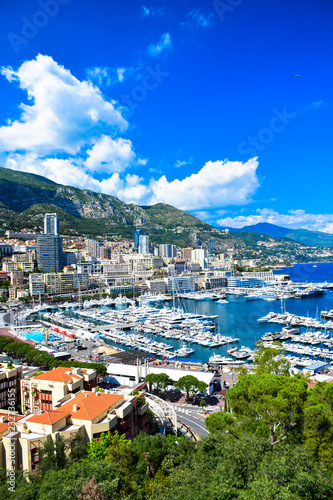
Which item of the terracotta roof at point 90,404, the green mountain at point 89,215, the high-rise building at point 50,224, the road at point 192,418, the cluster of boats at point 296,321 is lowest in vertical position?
the cluster of boats at point 296,321

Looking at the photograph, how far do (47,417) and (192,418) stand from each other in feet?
19.9

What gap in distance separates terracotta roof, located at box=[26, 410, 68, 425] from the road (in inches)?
190

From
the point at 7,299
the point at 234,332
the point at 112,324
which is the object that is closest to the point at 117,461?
the point at 234,332

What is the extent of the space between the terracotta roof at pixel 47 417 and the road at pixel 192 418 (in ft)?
15.8

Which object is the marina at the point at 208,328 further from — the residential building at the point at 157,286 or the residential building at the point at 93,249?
the residential building at the point at 93,249

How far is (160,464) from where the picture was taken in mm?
7207

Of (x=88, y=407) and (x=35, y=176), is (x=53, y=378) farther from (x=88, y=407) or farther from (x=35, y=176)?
(x=35, y=176)

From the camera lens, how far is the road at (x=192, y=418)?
35.1 feet

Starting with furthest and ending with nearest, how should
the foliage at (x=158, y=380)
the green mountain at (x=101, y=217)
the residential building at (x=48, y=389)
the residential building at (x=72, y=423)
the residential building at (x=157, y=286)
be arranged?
the green mountain at (x=101, y=217)
the residential building at (x=157, y=286)
the foliage at (x=158, y=380)
the residential building at (x=48, y=389)
the residential building at (x=72, y=423)

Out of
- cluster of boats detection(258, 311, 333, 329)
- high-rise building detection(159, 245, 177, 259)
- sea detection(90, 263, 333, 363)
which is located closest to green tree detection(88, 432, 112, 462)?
sea detection(90, 263, 333, 363)

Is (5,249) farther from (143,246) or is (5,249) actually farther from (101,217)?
(101,217)

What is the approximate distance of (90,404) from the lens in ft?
26.4

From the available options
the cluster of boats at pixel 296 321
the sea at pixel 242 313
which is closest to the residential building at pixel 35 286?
the sea at pixel 242 313

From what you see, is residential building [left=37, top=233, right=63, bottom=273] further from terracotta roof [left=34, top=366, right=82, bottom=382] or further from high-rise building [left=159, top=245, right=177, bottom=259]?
terracotta roof [left=34, top=366, right=82, bottom=382]
